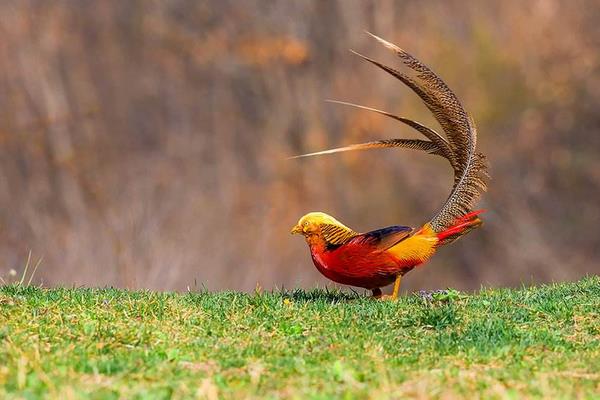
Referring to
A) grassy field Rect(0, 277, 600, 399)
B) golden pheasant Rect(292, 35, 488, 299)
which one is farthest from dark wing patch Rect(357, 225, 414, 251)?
grassy field Rect(0, 277, 600, 399)

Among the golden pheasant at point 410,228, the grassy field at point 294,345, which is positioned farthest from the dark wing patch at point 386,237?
the grassy field at point 294,345

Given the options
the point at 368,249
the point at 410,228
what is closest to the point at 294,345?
the point at 368,249

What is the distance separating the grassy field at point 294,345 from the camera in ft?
16.0

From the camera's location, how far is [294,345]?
19.7 feet

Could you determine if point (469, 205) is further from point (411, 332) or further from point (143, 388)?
point (143, 388)

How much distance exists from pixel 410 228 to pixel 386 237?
0.25m

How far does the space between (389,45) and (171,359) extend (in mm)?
3310

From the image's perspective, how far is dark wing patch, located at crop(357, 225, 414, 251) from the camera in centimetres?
748

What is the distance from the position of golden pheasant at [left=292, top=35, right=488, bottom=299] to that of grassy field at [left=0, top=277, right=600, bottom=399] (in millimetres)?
285

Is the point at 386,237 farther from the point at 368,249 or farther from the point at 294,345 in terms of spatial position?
the point at 294,345

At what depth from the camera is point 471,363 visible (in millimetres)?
5602

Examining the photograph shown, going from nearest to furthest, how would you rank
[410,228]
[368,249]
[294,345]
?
1. [294,345]
2. [368,249]
3. [410,228]

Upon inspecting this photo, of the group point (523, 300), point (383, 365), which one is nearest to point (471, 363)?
point (383, 365)

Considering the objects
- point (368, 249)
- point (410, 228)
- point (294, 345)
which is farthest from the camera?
point (410, 228)
